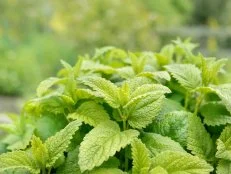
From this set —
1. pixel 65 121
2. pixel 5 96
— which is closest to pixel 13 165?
pixel 65 121

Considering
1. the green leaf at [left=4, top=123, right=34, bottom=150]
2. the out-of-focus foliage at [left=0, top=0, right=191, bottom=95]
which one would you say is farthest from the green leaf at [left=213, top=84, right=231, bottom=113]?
the out-of-focus foliage at [left=0, top=0, right=191, bottom=95]

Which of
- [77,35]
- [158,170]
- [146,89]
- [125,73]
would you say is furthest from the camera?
[77,35]

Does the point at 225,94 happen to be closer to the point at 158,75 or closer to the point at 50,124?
the point at 158,75

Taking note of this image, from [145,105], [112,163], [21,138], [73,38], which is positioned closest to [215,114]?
[145,105]

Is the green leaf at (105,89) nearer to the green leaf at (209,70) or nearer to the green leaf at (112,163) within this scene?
the green leaf at (112,163)

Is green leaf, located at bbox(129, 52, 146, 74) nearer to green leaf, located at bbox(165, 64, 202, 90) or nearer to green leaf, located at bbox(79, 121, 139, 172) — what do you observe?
green leaf, located at bbox(165, 64, 202, 90)
